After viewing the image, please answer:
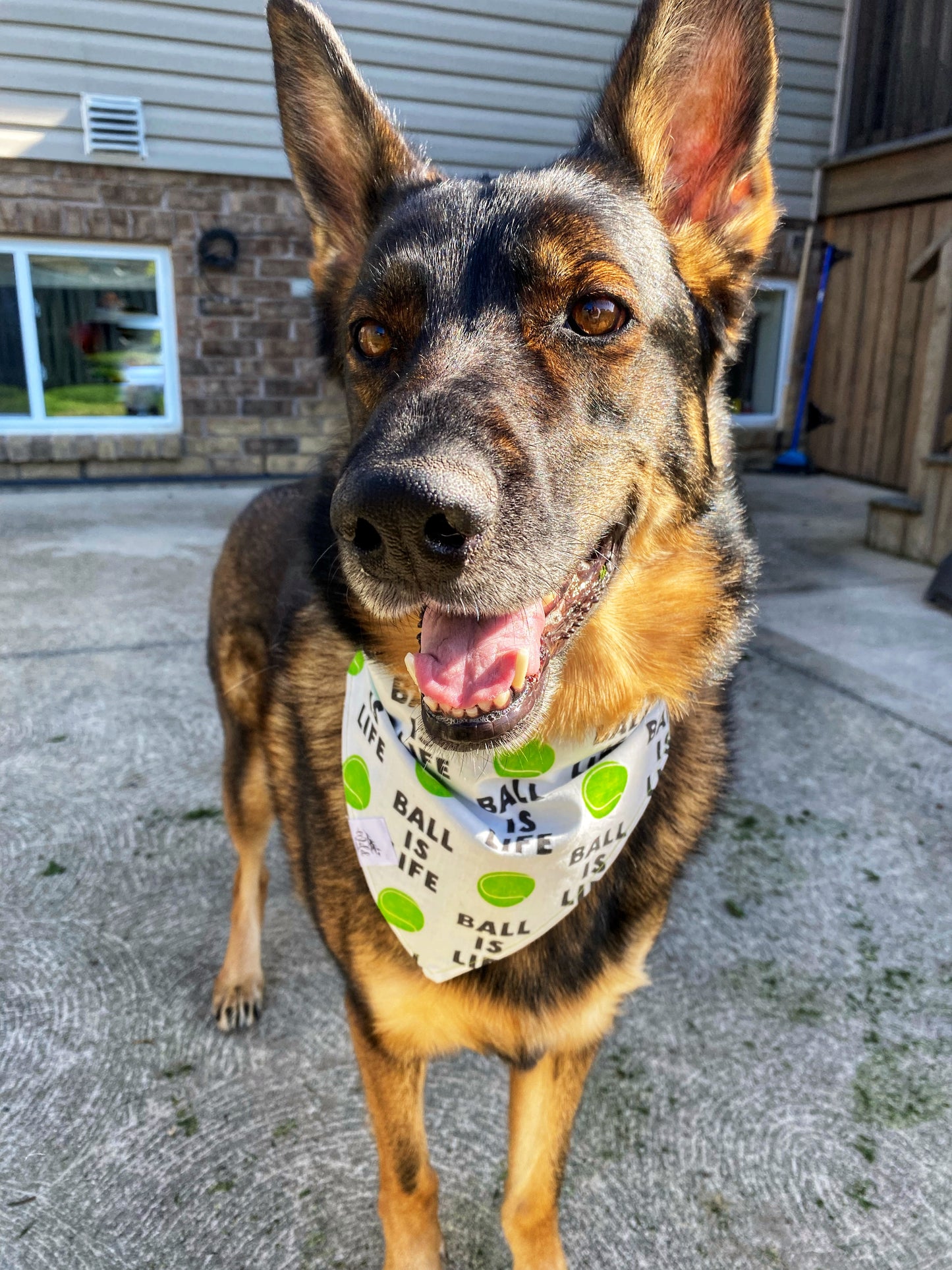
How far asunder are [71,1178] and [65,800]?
155cm

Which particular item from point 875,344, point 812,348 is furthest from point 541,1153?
point 812,348

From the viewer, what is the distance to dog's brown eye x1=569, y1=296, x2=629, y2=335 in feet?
5.28

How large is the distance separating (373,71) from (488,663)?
8.35 m

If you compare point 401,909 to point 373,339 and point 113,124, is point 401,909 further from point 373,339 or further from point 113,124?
point 113,124

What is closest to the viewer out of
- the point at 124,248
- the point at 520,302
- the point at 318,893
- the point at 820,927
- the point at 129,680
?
the point at 520,302

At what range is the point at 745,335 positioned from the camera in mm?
2039

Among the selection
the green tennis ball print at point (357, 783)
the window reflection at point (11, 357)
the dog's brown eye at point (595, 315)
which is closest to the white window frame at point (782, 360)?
the window reflection at point (11, 357)

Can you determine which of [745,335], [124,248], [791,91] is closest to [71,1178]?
[745,335]

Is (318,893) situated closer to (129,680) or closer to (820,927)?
(820,927)

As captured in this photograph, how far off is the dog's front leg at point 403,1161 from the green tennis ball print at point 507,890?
0.36 m

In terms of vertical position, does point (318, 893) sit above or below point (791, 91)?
below

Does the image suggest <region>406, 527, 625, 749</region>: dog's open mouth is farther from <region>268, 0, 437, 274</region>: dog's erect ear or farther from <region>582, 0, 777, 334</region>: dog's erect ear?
<region>268, 0, 437, 274</region>: dog's erect ear

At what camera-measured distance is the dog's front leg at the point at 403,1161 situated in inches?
67.9

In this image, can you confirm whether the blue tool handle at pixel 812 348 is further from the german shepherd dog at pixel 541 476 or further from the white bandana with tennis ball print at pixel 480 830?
the white bandana with tennis ball print at pixel 480 830
